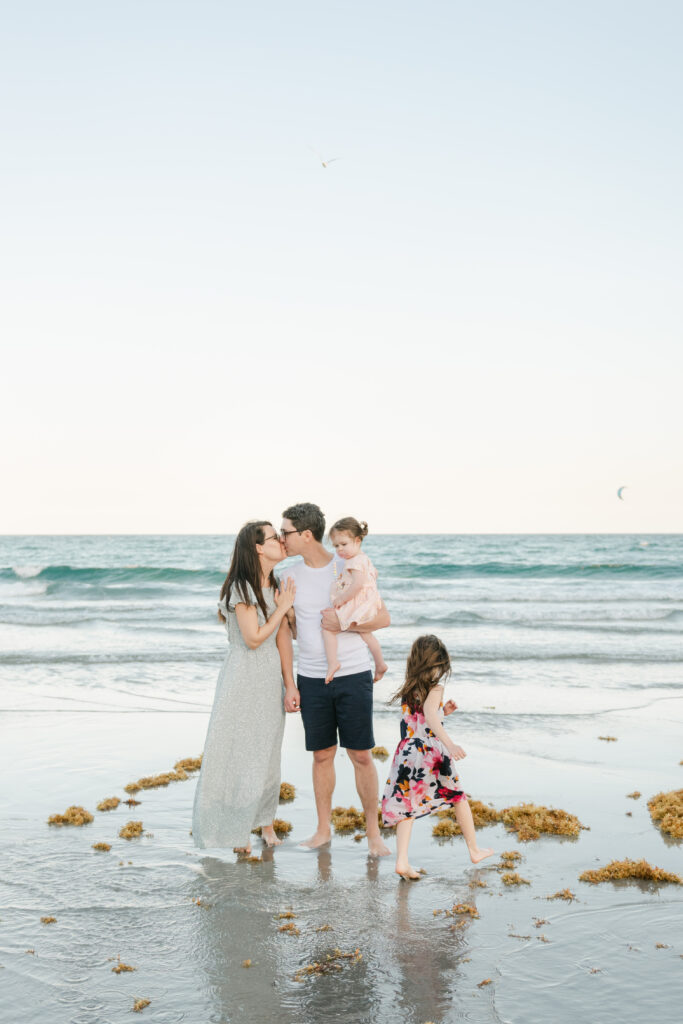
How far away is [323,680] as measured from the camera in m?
5.18

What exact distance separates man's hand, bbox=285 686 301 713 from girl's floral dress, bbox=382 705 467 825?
75 centimetres

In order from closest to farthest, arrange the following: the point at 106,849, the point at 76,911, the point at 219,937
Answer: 1. the point at 219,937
2. the point at 76,911
3. the point at 106,849

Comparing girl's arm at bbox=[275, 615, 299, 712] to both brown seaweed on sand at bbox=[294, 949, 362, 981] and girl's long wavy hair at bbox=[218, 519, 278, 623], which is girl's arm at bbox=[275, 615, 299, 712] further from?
brown seaweed on sand at bbox=[294, 949, 362, 981]

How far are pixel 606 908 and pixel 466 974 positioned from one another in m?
1.05

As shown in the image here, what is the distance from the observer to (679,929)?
13.0 ft

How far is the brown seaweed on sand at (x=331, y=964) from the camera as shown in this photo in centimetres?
354

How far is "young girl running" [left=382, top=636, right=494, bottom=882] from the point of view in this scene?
15.9ft

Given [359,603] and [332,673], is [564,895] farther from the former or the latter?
[359,603]

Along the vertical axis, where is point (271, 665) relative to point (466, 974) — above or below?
above

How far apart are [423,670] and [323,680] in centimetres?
68

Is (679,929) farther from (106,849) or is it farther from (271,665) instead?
(106,849)

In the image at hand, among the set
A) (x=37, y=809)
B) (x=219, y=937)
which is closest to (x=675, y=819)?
(x=219, y=937)

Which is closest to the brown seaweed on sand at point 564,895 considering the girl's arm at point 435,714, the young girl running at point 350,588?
the girl's arm at point 435,714

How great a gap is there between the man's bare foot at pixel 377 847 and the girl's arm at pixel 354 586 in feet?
4.81
